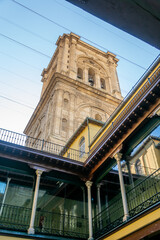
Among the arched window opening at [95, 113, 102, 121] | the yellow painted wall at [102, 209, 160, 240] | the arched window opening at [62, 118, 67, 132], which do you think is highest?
the arched window opening at [95, 113, 102, 121]

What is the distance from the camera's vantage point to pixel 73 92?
3272 centimetres

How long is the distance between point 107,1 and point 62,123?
27.0m

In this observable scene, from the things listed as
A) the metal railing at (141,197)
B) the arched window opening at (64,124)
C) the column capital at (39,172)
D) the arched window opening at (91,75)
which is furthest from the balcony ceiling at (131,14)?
the arched window opening at (91,75)

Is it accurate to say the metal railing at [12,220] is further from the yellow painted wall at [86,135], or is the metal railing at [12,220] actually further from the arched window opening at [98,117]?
the arched window opening at [98,117]

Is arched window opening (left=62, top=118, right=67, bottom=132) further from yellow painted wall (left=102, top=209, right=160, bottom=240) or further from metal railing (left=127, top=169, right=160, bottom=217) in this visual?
yellow painted wall (left=102, top=209, right=160, bottom=240)

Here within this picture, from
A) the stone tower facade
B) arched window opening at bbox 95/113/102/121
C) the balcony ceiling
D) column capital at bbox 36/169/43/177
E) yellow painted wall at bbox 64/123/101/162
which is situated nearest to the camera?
the balcony ceiling

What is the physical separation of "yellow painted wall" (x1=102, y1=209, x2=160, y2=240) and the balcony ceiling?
6.61m

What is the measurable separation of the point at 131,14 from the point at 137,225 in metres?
7.67

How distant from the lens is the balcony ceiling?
5.98 feet

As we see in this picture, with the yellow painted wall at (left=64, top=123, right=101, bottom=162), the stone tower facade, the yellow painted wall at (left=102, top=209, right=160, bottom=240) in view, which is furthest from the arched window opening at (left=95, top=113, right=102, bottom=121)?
the yellow painted wall at (left=102, top=209, right=160, bottom=240)

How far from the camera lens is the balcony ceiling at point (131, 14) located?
1824 mm

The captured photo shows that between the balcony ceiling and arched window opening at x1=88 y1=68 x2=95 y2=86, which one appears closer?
the balcony ceiling

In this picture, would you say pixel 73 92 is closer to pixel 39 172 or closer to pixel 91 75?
pixel 91 75

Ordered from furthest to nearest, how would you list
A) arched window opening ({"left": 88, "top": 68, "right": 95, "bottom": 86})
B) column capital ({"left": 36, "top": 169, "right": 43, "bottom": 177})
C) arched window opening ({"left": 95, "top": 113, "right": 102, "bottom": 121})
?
arched window opening ({"left": 88, "top": 68, "right": 95, "bottom": 86}) < arched window opening ({"left": 95, "top": 113, "right": 102, "bottom": 121}) < column capital ({"left": 36, "top": 169, "right": 43, "bottom": 177})
